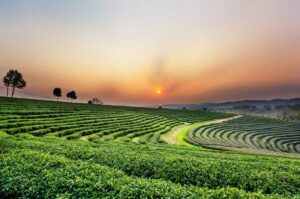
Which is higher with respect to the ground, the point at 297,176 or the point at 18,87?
the point at 18,87

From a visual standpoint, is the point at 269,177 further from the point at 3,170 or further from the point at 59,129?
the point at 59,129

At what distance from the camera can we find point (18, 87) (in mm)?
92062

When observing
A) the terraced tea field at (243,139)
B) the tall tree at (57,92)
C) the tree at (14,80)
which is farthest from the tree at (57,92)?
the terraced tea field at (243,139)

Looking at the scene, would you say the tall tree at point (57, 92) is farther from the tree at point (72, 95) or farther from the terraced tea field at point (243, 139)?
the terraced tea field at point (243, 139)

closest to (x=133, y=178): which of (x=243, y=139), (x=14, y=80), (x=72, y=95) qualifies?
(x=243, y=139)

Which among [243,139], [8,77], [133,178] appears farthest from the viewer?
[8,77]

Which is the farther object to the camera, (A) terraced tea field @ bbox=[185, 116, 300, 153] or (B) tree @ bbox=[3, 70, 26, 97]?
(B) tree @ bbox=[3, 70, 26, 97]

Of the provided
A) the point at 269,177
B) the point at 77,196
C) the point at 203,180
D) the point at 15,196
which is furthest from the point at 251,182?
the point at 15,196

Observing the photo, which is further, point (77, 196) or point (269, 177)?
point (269, 177)

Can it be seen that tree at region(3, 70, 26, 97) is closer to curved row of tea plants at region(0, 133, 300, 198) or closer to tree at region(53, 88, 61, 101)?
tree at region(53, 88, 61, 101)

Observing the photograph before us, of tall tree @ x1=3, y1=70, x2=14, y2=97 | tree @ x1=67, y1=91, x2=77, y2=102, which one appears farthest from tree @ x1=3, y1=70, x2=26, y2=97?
tree @ x1=67, y1=91, x2=77, y2=102

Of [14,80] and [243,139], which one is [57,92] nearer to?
[14,80]

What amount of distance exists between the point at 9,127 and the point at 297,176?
33.0m

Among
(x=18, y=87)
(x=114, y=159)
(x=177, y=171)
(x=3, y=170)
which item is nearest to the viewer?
(x=3, y=170)
